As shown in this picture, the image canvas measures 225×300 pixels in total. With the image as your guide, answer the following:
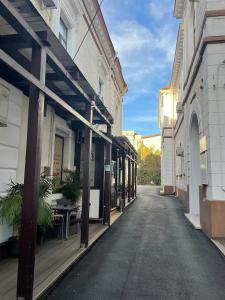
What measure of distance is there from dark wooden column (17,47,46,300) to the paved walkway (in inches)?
20.9

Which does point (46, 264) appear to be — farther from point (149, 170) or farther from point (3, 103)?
point (149, 170)

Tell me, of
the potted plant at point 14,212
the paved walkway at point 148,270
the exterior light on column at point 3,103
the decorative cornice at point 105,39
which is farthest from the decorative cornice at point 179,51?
the potted plant at point 14,212

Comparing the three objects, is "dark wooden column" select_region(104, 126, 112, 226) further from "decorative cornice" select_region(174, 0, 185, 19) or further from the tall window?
"decorative cornice" select_region(174, 0, 185, 19)

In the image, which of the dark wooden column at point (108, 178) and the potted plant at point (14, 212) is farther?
the dark wooden column at point (108, 178)

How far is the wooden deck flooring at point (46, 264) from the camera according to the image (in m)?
3.29

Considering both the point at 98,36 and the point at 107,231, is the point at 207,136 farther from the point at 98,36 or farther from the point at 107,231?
Result: the point at 98,36

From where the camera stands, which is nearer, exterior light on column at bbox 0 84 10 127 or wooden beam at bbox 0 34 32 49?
wooden beam at bbox 0 34 32 49

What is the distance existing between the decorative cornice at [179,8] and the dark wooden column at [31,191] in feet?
36.9

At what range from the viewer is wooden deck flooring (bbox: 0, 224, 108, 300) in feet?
10.8

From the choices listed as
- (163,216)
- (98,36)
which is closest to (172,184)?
(163,216)

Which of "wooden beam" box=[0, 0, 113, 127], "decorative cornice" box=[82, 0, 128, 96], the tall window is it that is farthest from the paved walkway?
"decorative cornice" box=[82, 0, 128, 96]

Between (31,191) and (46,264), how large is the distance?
70.2 inches

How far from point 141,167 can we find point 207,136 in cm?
3053

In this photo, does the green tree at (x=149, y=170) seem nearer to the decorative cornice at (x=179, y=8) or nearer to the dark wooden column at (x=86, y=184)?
the decorative cornice at (x=179, y=8)
